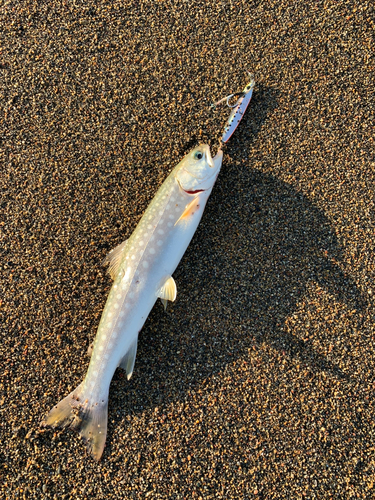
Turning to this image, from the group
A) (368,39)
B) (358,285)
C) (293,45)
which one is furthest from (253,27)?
(358,285)

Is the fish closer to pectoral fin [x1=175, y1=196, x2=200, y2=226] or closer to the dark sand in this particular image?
pectoral fin [x1=175, y1=196, x2=200, y2=226]

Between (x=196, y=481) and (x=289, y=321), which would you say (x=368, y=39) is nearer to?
(x=289, y=321)

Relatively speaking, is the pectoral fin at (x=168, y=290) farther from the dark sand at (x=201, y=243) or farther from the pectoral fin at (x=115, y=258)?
the pectoral fin at (x=115, y=258)

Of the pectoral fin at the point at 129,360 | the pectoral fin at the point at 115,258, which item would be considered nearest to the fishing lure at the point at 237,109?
the pectoral fin at the point at 115,258

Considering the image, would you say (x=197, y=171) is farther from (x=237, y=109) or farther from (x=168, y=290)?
(x=168, y=290)

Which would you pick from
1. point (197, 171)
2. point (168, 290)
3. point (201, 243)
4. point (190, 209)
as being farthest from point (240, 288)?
point (197, 171)

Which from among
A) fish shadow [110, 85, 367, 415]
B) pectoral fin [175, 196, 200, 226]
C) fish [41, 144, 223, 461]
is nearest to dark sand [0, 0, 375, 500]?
fish shadow [110, 85, 367, 415]
